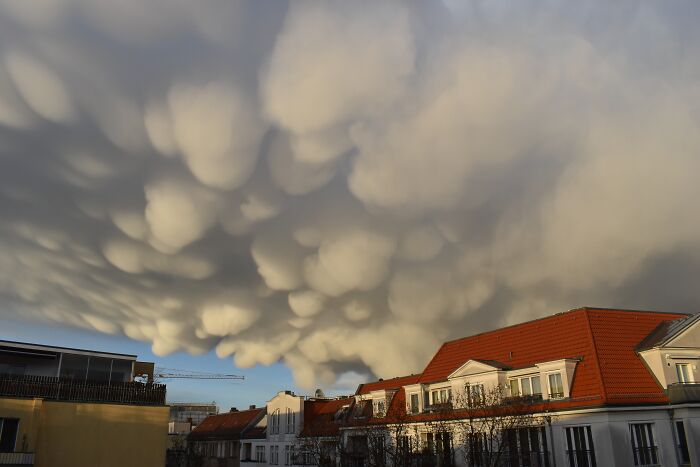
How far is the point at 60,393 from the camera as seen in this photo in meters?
37.9

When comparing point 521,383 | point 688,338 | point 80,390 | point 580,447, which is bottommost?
point 580,447

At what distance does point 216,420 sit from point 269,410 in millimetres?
21174

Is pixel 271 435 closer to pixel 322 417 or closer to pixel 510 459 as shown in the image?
pixel 322 417

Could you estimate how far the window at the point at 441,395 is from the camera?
50016 mm

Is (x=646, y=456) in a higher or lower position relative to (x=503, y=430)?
lower

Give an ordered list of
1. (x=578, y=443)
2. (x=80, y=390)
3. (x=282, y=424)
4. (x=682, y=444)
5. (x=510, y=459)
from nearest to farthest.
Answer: (x=682, y=444)
(x=578, y=443)
(x=80, y=390)
(x=510, y=459)
(x=282, y=424)

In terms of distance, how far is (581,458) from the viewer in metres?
36.3

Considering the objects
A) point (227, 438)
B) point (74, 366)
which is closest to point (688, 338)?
point (74, 366)

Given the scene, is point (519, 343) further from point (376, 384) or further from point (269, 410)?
point (269, 410)

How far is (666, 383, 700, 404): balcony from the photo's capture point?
36.6 meters

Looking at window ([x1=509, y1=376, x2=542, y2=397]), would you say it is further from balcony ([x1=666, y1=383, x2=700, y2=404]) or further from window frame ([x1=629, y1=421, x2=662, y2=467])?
balcony ([x1=666, y1=383, x2=700, y2=404])

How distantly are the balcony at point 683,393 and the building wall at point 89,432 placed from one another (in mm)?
33789

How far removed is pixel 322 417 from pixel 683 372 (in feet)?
136

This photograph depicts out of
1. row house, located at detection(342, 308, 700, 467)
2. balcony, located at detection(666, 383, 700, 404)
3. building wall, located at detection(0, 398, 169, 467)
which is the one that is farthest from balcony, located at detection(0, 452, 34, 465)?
balcony, located at detection(666, 383, 700, 404)
